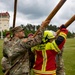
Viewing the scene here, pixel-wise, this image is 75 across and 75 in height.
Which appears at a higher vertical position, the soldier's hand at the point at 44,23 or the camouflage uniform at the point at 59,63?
the soldier's hand at the point at 44,23

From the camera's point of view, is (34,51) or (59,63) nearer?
(34,51)

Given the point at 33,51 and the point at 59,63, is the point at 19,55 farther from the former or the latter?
the point at 59,63

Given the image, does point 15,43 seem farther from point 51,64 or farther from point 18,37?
point 51,64

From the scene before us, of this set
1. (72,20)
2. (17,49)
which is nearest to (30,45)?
(17,49)

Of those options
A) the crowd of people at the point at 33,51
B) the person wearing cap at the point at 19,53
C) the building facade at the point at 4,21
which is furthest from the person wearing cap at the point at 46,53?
the building facade at the point at 4,21

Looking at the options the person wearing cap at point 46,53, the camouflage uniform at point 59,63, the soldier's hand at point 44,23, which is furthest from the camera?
the camouflage uniform at point 59,63

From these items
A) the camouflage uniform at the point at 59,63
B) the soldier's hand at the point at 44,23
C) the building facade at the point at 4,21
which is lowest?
the camouflage uniform at the point at 59,63

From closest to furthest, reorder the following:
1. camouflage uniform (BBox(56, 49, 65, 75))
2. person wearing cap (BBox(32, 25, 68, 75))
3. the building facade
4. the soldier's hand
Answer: the soldier's hand → person wearing cap (BBox(32, 25, 68, 75)) → camouflage uniform (BBox(56, 49, 65, 75)) → the building facade

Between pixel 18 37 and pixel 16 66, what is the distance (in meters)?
0.60

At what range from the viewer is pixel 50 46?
7.33 metres

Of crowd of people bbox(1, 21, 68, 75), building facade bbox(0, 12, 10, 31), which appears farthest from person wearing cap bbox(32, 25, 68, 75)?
building facade bbox(0, 12, 10, 31)

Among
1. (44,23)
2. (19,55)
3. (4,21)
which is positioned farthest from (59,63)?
(4,21)

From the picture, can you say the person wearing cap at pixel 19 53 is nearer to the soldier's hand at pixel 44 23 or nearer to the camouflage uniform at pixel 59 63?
the soldier's hand at pixel 44 23

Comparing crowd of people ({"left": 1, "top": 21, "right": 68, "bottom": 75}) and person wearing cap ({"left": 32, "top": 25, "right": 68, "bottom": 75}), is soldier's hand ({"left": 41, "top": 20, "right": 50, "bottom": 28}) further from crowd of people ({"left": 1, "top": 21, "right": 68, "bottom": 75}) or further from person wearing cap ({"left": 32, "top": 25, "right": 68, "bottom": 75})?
person wearing cap ({"left": 32, "top": 25, "right": 68, "bottom": 75})
